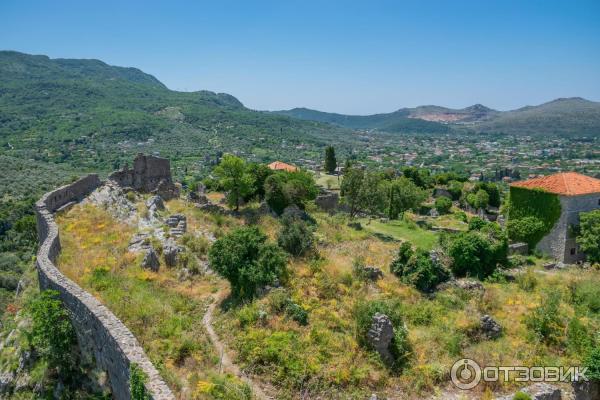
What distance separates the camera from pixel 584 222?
25.9 m

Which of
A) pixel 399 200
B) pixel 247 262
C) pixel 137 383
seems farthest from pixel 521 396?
pixel 399 200

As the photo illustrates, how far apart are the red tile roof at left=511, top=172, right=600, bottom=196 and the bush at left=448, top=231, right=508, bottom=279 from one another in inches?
331

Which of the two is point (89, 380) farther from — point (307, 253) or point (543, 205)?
point (543, 205)

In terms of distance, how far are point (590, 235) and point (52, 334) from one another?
27473mm

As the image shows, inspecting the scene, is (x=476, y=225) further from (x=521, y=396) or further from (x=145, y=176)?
(x=145, y=176)

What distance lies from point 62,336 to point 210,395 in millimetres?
4747

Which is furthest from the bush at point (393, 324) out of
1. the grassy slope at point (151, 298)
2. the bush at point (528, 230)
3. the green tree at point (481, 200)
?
the green tree at point (481, 200)

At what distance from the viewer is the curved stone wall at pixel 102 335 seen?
8.48 metres

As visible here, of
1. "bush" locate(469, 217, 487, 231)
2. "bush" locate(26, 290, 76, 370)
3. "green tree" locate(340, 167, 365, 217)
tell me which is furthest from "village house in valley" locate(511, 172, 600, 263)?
"bush" locate(26, 290, 76, 370)

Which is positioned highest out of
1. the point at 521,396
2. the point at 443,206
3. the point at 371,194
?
the point at 371,194

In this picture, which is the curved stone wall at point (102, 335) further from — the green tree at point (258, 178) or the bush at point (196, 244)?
the green tree at point (258, 178)

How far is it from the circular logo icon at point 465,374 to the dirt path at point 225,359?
17.1ft

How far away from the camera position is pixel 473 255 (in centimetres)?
2086

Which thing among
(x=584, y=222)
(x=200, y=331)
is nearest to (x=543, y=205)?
(x=584, y=222)
